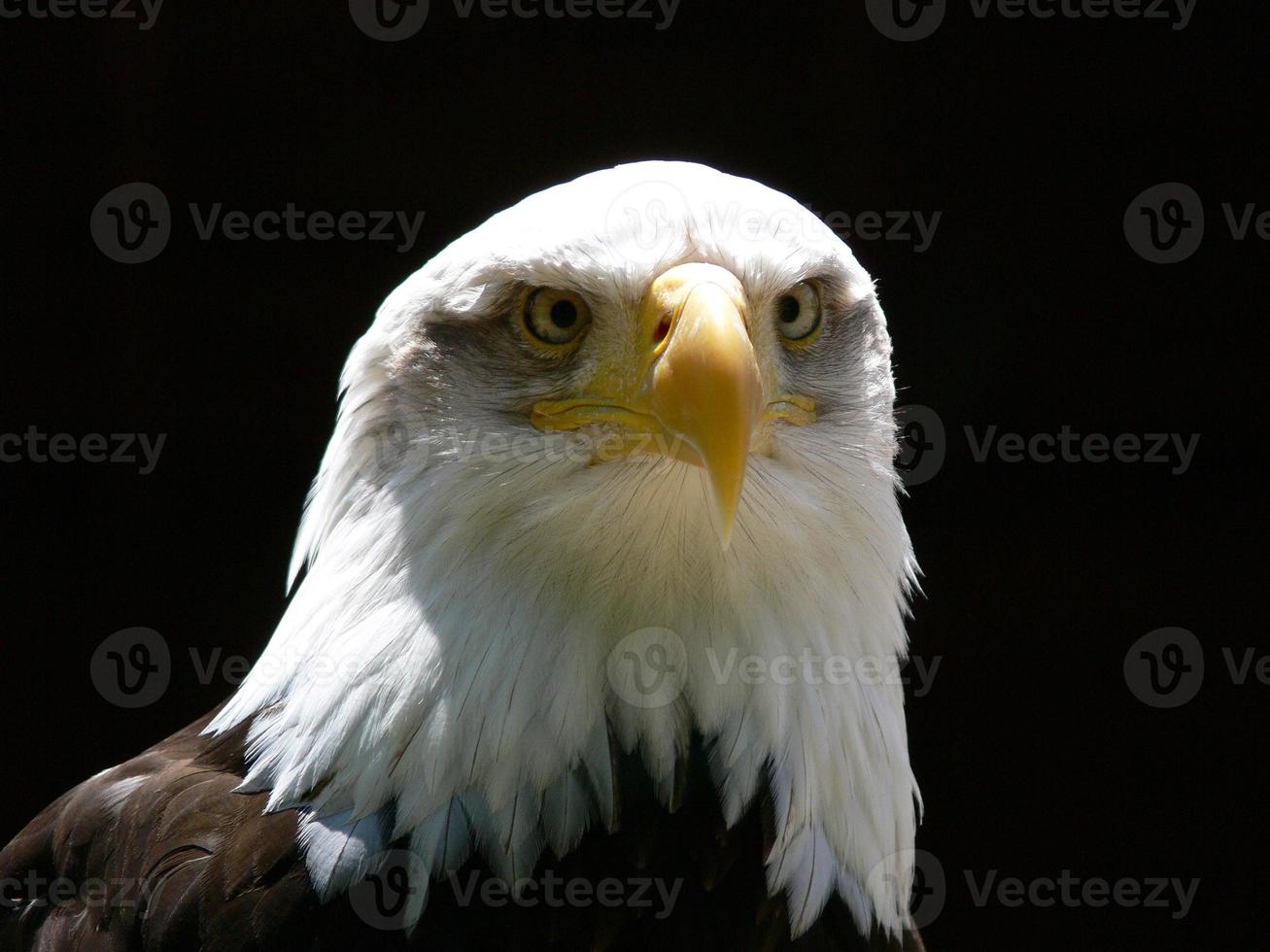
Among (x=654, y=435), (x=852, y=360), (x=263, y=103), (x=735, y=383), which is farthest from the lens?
(x=263, y=103)

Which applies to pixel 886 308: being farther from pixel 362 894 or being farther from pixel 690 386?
pixel 362 894

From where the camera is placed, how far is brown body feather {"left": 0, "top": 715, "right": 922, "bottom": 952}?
2.34 metres

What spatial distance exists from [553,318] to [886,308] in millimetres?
3555

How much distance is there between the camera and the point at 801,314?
2.62m

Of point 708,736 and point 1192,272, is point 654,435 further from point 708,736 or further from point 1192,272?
point 1192,272

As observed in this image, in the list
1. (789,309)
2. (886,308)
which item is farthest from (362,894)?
(886,308)

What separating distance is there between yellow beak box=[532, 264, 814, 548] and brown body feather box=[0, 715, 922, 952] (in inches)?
23.8

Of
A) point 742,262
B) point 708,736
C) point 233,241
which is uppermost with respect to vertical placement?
point 233,241

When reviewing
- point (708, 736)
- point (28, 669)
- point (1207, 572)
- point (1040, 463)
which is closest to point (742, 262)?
point (708, 736)

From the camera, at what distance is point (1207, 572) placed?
5816 mm

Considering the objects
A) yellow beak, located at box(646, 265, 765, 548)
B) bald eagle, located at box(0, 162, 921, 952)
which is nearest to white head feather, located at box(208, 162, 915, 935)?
bald eagle, located at box(0, 162, 921, 952)

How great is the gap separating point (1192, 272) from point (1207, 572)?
1.34m

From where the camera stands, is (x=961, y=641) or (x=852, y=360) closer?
(x=852, y=360)

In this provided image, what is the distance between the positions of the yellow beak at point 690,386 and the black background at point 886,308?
339 centimetres
